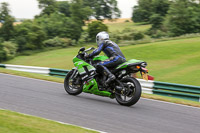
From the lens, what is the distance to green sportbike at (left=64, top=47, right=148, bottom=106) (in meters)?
7.86

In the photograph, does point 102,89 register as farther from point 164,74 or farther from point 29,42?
point 29,42

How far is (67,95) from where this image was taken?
931 centimetres

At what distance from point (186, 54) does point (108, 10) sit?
85.6 meters

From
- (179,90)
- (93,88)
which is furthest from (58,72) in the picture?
(93,88)

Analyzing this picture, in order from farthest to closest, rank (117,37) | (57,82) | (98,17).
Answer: (98,17) → (117,37) → (57,82)

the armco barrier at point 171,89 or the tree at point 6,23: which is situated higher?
the tree at point 6,23

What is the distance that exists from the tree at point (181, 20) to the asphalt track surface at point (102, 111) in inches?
2542

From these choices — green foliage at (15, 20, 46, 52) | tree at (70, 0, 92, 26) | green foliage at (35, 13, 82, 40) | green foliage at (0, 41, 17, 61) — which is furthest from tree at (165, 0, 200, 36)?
green foliage at (0, 41, 17, 61)

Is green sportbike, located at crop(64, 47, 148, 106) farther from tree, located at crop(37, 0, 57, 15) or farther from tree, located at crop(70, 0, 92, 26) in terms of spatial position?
tree, located at crop(37, 0, 57, 15)

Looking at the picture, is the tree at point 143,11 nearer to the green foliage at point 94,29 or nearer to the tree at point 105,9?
the tree at point 105,9

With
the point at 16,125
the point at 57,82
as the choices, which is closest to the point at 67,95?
the point at 57,82

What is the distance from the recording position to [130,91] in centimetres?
791

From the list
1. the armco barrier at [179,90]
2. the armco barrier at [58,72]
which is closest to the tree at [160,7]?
the armco barrier at [58,72]

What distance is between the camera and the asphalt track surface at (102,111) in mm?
6289
